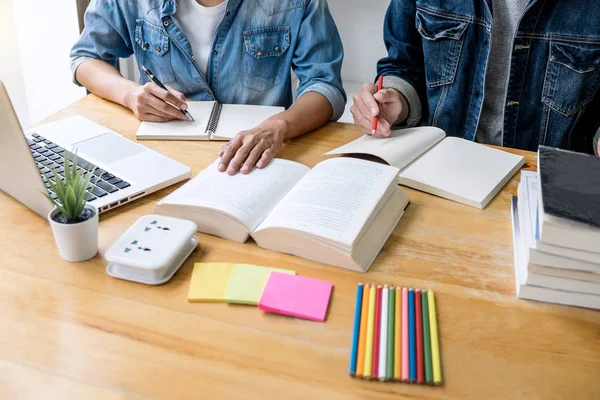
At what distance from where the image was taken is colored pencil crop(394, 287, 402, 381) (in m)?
0.71

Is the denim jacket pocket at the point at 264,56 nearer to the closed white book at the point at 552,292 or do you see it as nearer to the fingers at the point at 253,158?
the fingers at the point at 253,158

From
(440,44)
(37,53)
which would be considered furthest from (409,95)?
(37,53)

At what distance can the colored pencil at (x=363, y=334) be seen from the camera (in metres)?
0.72

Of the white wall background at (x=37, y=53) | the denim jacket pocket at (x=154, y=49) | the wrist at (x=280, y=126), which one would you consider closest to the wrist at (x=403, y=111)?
the wrist at (x=280, y=126)

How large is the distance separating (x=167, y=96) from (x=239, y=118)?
18cm

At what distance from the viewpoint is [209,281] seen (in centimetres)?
86

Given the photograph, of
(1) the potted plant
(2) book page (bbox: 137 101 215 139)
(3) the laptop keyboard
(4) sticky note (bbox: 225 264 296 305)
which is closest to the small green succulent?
(1) the potted plant

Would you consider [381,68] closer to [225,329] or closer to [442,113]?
[442,113]

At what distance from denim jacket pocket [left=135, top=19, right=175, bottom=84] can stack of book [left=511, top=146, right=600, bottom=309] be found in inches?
40.6

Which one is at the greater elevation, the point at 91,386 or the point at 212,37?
the point at 212,37

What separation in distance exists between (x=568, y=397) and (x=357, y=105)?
32.8 inches

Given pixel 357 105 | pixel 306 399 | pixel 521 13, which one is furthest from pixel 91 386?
pixel 521 13

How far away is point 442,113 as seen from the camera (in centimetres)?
163

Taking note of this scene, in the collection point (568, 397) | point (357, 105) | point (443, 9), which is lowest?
point (568, 397)
